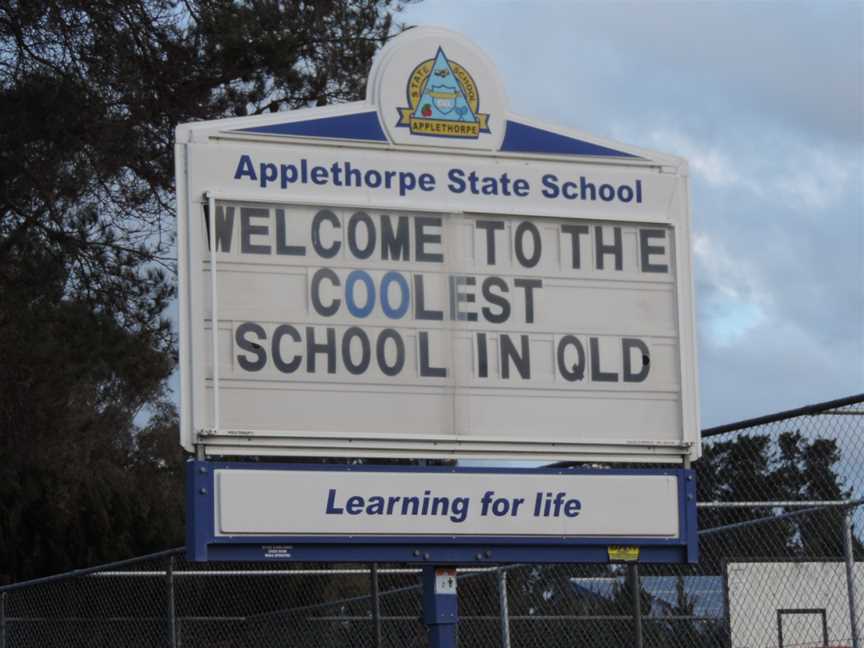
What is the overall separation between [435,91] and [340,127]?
467 mm

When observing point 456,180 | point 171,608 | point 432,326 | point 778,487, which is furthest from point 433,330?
point 171,608

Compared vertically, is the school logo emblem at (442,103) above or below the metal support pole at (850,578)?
above

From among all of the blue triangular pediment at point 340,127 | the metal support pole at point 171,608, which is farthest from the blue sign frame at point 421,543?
the metal support pole at point 171,608

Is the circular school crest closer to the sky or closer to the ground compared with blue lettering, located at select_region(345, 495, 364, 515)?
closer to the sky

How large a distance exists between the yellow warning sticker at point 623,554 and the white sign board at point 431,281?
42 centimetres

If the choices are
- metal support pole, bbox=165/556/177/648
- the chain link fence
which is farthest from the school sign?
metal support pole, bbox=165/556/177/648

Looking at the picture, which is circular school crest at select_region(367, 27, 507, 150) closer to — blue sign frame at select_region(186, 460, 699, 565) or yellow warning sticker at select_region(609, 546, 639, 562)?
blue sign frame at select_region(186, 460, 699, 565)

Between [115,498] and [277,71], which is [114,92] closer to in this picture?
[277,71]

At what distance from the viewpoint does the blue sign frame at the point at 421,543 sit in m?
6.41

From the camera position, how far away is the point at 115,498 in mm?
28875

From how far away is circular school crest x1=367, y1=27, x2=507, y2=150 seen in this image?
7.04 m

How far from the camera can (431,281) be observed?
7.01 metres

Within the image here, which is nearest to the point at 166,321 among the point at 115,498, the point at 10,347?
the point at 10,347

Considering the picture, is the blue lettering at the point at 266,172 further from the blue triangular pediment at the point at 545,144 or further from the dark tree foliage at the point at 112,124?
the dark tree foliage at the point at 112,124
